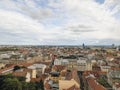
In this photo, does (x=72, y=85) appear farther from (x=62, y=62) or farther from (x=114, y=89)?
(x=62, y=62)

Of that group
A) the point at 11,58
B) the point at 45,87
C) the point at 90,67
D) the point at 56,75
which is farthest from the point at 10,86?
the point at 11,58

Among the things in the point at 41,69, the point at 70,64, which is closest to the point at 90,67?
the point at 70,64

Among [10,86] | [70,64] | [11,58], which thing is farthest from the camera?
[11,58]

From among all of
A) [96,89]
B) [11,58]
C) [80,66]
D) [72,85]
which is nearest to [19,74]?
[72,85]

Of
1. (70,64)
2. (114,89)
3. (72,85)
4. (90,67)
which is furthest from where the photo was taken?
(70,64)

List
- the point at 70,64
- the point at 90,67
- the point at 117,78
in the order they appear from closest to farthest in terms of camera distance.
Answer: the point at 117,78 → the point at 90,67 → the point at 70,64

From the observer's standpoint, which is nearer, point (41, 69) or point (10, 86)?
point (10, 86)

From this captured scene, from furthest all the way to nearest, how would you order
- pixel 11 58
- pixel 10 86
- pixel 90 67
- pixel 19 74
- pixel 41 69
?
1. pixel 11 58
2. pixel 90 67
3. pixel 41 69
4. pixel 19 74
5. pixel 10 86

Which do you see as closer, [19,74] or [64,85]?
[64,85]

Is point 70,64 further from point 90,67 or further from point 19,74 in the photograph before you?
point 19,74
